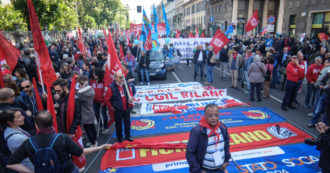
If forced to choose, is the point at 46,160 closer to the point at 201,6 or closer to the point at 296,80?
the point at 296,80

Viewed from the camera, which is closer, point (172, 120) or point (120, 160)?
point (120, 160)

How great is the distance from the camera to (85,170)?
4352 millimetres

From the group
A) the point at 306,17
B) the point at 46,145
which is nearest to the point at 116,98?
the point at 46,145

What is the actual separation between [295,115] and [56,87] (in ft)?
23.2

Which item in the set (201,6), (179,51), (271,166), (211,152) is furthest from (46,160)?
(201,6)

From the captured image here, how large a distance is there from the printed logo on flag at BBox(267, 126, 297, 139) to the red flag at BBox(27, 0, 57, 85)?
18.1ft

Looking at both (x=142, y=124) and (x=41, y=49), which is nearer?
(x=41, y=49)

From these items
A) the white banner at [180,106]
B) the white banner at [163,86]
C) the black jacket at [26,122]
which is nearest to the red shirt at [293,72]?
the white banner at [180,106]

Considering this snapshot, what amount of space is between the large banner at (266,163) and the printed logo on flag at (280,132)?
653 millimetres

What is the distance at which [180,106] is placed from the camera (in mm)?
7859

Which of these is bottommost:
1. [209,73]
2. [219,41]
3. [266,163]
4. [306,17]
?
[266,163]

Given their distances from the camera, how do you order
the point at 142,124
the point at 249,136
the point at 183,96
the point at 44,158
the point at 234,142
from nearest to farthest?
1. the point at 44,158
2. the point at 234,142
3. the point at 249,136
4. the point at 142,124
5. the point at 183,96

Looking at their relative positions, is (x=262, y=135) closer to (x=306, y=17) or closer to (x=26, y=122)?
(x=26, y=122)

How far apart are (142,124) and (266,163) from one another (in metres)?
3.56
